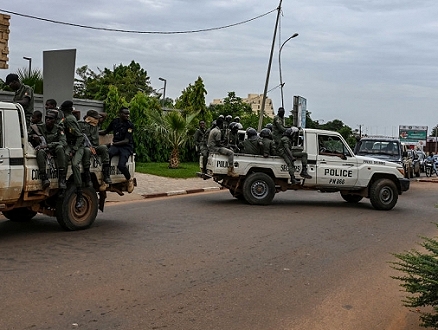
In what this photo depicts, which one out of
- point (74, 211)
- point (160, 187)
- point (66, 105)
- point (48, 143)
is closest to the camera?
point (48, 143)

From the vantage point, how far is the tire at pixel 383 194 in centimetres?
1462

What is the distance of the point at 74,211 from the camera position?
9.56 m

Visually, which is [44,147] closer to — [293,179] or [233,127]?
[233,127]

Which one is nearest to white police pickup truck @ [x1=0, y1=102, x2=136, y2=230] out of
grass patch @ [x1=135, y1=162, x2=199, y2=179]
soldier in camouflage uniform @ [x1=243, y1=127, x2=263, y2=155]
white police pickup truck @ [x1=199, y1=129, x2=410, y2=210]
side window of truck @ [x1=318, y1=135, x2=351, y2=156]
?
white police pickup truck @ [x1=199, y1=129, x2=410, y2=210]

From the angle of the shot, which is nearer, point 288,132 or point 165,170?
point 288,132

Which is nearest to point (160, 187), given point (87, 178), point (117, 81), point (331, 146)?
point (331, 146)

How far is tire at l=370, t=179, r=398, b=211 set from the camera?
14.6 m

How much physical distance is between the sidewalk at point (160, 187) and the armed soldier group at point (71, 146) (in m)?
4.68

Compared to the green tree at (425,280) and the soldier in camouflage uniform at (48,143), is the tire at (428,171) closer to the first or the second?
the soldier in camouflage uniform at (48,143)

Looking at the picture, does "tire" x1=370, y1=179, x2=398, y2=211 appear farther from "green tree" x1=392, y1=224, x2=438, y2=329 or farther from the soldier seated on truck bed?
"green tree" x1=392, y1=224, x2=438, y2=329

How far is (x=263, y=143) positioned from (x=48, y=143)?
663 centimetres

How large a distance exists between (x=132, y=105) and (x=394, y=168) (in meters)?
14.3

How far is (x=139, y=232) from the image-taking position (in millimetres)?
9906

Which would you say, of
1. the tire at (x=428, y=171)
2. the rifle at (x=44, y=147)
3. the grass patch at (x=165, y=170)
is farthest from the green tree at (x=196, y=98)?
the rifle at (x=44, y=147)
